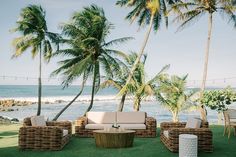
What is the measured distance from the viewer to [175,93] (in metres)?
13.0

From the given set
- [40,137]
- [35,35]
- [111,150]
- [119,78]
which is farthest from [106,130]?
[35,35]

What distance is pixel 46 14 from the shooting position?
1515 cm

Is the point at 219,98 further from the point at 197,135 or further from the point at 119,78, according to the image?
the point at 119,78

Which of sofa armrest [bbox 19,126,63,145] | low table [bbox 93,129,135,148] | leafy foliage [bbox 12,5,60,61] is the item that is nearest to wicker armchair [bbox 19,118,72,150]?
sofa armrest [bbox 19,126,63,145]

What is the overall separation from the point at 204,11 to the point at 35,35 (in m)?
7.11

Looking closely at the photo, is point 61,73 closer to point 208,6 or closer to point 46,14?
point 46,14

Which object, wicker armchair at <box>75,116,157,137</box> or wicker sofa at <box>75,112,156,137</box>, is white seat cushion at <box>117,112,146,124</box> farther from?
wicker armchair at <box>75,116,157,137</box>

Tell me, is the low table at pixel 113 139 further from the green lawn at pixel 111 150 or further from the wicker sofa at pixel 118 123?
the wicker sofa at pixel 118 123

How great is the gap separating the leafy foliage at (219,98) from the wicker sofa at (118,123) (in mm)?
2252

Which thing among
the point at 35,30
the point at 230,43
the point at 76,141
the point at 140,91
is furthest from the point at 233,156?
the point at 230,43

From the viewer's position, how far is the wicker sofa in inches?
354

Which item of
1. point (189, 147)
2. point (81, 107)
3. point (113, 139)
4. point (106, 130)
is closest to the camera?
point (189, 147)

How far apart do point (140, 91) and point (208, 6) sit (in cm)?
394

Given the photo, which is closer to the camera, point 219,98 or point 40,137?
point 40,137
